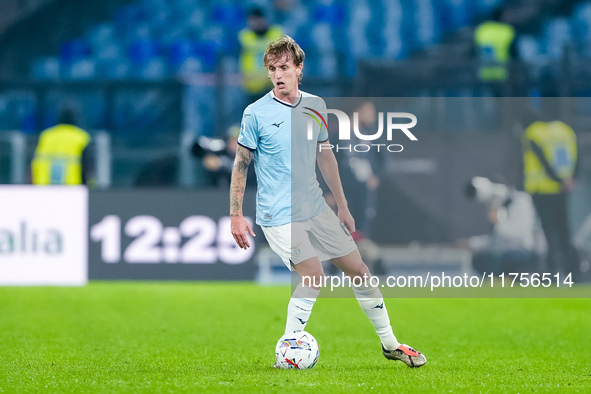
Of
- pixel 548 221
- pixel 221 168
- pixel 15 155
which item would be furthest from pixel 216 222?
pixel 548 221

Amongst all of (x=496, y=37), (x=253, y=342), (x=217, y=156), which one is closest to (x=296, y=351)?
(x=253, y=342)

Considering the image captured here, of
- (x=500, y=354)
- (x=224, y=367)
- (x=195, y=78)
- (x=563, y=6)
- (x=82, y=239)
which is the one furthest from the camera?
(x=563, y=6)

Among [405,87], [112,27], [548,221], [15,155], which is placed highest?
[112,27]

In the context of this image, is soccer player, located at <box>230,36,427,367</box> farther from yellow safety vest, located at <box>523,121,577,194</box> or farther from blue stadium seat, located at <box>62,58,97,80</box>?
blue stadium seat, located at <box>62,58,97,80</box>

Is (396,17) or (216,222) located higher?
(396,17)

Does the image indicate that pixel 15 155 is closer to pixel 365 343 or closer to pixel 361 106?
pixel 361 106

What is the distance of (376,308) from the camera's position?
5.91 meters

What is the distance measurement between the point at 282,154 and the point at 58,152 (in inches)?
289

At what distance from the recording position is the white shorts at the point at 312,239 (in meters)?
5.74

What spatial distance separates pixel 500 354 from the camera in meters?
6.71

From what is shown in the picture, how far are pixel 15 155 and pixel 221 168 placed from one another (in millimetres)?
2393

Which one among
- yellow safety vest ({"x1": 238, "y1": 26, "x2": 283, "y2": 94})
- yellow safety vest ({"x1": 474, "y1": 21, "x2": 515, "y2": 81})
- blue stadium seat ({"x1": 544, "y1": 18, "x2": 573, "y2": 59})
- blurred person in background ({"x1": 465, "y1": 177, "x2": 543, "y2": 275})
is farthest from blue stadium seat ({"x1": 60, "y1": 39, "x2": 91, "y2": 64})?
blurred person in background ({"x1": 465, "y1": 177, "x2": 543, "y2": 275})

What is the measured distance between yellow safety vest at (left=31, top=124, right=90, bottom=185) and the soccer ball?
7.19 meters

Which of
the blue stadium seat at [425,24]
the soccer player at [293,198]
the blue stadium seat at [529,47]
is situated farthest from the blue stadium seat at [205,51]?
the soccer player at [293,198]
